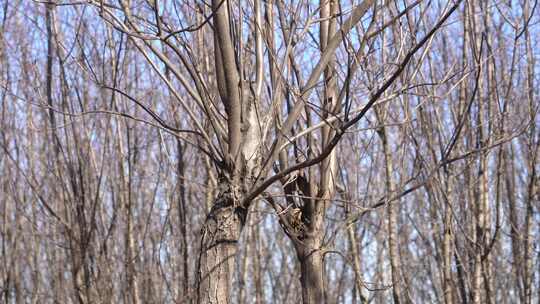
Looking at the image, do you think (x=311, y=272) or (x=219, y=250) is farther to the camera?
(x=311, y=272)

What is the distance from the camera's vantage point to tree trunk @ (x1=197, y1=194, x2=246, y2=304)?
3.32m

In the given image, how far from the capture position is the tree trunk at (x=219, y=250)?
3.32 meters

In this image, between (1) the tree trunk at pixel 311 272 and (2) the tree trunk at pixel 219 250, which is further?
(1) the tree trunk at pixel 311 272

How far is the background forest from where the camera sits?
138 inches

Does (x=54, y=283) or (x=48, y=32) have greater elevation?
(x=48, y=32)

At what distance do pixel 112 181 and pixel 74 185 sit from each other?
731mm

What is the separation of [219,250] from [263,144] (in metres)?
0.55

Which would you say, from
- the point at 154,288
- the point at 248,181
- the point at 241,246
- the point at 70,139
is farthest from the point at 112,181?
the point at 248,181

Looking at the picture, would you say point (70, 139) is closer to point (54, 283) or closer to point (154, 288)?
point (154, 288)

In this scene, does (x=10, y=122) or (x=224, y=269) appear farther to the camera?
(x=10, y=122)

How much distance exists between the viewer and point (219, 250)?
132 inches

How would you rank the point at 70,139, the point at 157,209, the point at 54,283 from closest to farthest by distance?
1. the point at 70,139
2. the point at 54,283
3. the point at 157,209

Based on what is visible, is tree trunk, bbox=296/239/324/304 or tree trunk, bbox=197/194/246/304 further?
tree trunk, bbox=296/239/324/304

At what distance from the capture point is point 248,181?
3467 mm
